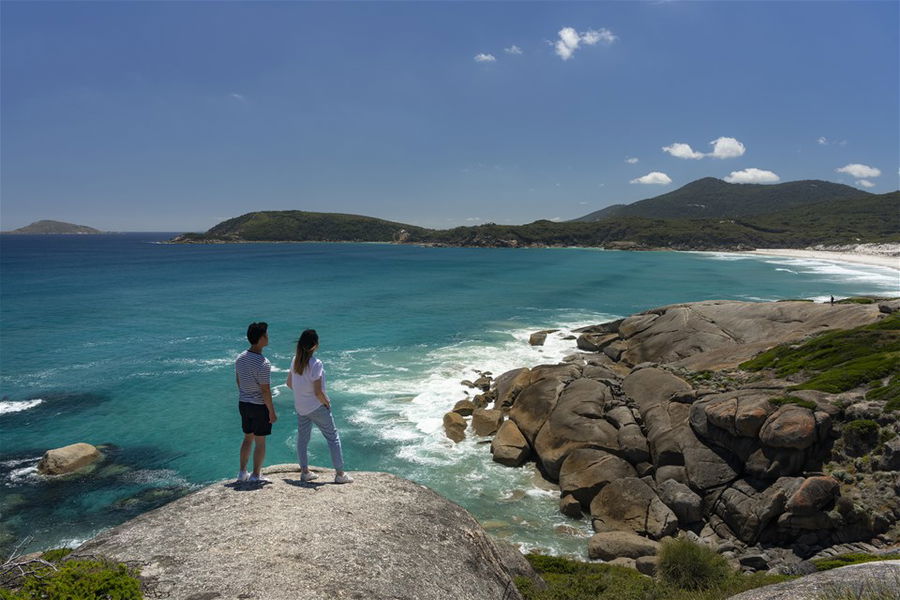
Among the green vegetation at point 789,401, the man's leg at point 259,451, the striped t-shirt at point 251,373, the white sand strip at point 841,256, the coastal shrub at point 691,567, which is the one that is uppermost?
the white sand strip at point 841,256

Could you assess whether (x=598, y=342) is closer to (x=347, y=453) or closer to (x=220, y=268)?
(x=347, y=453)

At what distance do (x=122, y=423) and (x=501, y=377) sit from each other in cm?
2065

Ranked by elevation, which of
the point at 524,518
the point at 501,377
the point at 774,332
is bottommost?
the point at 524,518

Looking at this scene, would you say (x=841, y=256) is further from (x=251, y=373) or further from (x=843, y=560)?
(x=251, y=373)

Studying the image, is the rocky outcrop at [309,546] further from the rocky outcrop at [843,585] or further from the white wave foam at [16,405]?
the white wave foam at [16,405]

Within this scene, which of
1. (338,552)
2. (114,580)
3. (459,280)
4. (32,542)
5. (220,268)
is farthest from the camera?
(220,268)

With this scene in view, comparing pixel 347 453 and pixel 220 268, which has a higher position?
pixel 220 268

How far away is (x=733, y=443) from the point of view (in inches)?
590

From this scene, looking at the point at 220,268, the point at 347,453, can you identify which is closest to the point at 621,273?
the point at 347,453

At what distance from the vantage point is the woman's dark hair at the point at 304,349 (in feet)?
24.9

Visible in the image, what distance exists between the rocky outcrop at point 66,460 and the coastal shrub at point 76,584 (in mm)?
17586

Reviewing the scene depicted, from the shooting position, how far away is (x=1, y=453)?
19625 mm

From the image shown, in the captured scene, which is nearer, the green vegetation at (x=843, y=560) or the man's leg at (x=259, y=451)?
the man's leg at (x=259, y=451)

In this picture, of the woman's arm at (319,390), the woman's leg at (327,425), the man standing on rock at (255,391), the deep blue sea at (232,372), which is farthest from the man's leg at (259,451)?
the deep blue sea at (232,372)
